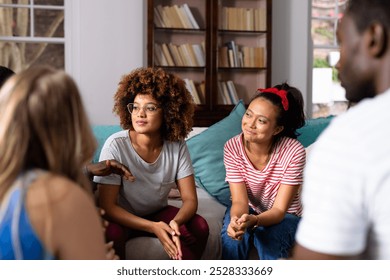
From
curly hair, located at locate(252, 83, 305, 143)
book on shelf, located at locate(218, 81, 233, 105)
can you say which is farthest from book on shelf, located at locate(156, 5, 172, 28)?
curly hair, located at locate(252, 83, 305, 143)

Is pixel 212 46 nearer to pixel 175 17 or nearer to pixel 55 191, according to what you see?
pixel 175 17

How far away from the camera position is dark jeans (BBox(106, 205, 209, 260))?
1.45 metres

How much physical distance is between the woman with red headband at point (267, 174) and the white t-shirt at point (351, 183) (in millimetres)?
934

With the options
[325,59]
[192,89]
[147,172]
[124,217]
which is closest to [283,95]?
[147,172]

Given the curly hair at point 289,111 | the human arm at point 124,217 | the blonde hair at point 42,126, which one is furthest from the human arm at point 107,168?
the blonde hair at point 42,126

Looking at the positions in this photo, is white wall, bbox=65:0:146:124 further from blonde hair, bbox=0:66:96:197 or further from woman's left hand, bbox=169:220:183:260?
blonde hair, bbox=0:66:96:197

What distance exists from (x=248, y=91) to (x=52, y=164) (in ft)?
9.60

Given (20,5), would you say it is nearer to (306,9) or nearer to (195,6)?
(195,6)

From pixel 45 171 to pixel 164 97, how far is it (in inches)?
36.2

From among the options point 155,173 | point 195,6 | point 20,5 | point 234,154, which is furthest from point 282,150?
point 20,5

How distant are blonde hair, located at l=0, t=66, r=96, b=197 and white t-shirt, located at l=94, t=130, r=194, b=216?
0.87m

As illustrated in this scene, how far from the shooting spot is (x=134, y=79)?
152cm

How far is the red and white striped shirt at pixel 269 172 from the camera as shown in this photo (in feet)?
5.30

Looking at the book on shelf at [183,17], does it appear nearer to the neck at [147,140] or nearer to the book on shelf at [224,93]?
the book on shelf at [224,93]
